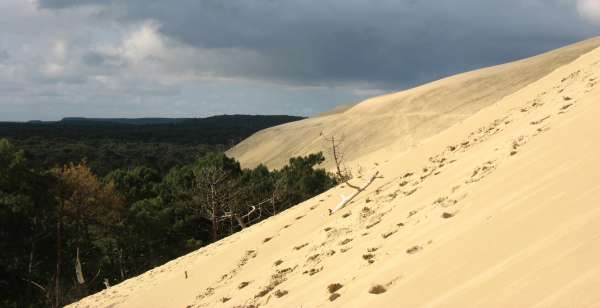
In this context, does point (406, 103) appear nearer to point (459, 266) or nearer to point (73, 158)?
point (73, 158)

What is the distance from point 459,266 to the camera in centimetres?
670

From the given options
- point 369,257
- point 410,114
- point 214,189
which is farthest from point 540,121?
point 410,114

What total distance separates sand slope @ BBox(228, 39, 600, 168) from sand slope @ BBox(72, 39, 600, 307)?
49.9 metres

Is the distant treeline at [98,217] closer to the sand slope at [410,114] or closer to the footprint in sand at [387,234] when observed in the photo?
the footprint in sand at [387,234]

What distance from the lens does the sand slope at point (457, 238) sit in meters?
5.75

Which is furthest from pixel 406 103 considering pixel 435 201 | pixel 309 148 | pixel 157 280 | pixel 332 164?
pixel 435 201

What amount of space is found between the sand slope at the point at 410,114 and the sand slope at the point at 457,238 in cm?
4994

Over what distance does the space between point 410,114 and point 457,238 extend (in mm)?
78885

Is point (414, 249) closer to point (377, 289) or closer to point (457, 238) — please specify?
point (457, 238)

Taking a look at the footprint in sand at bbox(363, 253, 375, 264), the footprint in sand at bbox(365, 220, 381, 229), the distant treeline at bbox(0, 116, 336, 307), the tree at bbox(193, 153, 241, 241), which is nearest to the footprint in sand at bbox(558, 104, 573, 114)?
the footprint in sand at bbox(365, 220, 381, 229)

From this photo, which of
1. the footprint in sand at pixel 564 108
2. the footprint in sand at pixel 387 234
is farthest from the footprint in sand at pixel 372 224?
the footprint in sand at pixel 564 108

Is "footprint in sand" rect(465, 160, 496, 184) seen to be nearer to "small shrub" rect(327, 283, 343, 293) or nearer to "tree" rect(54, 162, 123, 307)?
"small shrub" rect(327, 283, 343, 293)

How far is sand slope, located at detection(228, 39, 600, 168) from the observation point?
75.0 metres

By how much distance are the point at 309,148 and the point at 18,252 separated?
60187 mm
